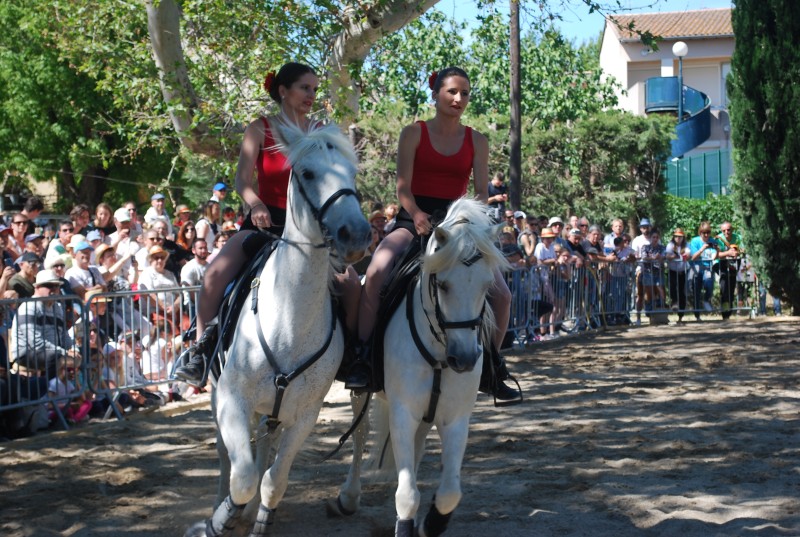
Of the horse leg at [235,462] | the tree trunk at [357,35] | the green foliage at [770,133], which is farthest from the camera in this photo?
the green foliage at [770,133]

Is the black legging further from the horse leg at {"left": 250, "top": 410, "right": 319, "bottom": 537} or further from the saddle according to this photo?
the horse leg at {"left": 250, "top": 410, "right": 319, "bottom": 537}

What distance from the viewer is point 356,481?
22.0 ft

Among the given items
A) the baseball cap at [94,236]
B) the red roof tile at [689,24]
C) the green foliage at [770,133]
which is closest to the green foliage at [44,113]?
the green foliage at [770,133]

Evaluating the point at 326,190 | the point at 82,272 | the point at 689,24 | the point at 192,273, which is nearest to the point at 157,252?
the point at 192,273

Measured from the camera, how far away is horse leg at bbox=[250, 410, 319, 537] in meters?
5.56

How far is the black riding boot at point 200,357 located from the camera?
5.89 metres

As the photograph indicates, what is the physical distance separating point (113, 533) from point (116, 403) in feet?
14.2

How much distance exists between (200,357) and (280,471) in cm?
87

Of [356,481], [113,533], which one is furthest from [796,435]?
[113,533]

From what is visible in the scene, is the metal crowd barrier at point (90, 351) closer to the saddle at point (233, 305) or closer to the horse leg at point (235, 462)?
the saddle at point (233, 305)

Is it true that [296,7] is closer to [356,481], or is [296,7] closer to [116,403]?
[116,403]

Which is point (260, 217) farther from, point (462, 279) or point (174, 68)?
point (174, 68)

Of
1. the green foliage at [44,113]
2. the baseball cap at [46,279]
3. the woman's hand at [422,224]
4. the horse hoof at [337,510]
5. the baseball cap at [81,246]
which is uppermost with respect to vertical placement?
the green foliage at [44,113]

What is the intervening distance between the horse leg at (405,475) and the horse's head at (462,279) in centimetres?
55
